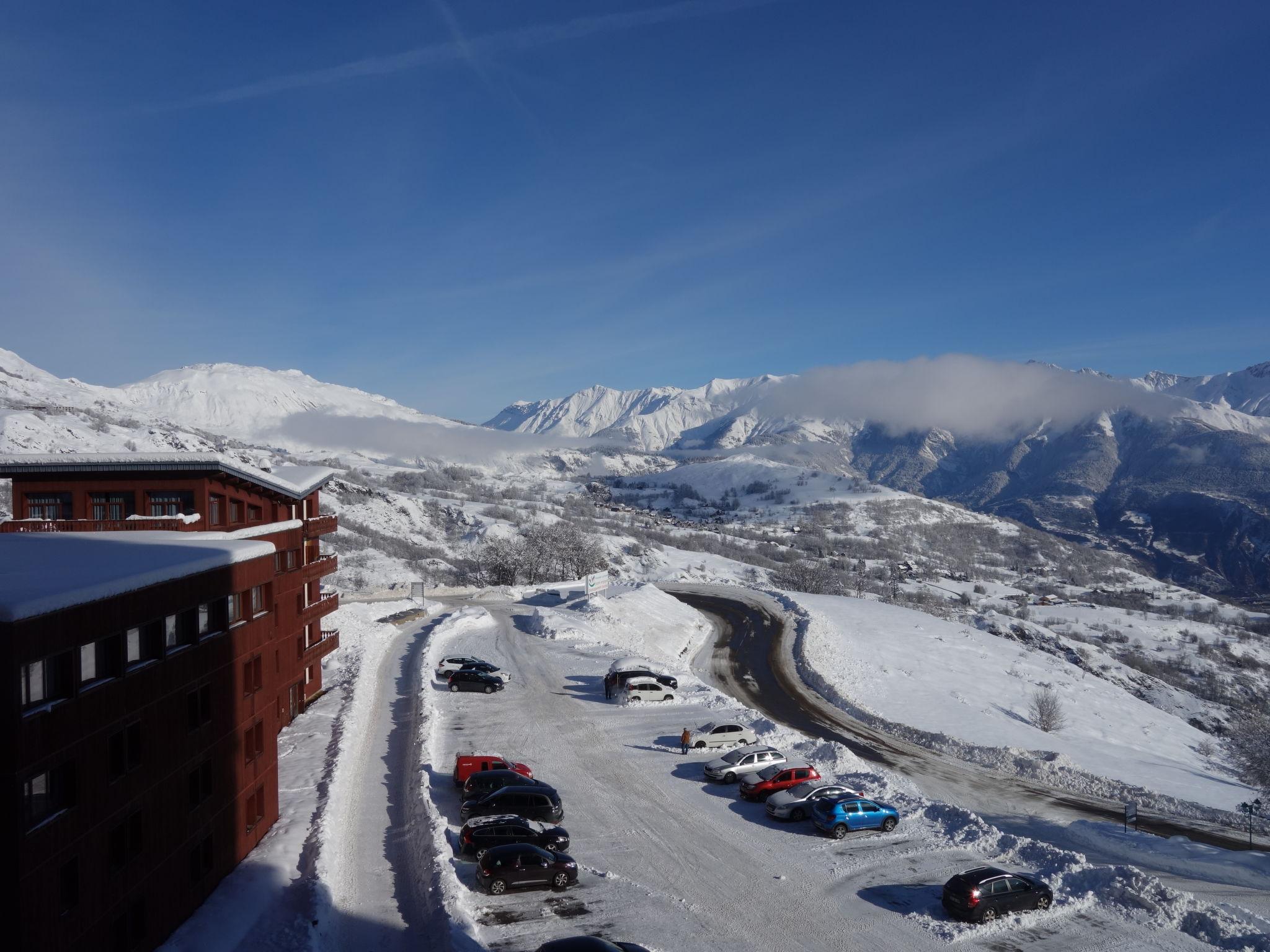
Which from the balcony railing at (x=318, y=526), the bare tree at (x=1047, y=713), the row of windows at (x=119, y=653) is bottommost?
the bare tree at (x=1047, y=713)

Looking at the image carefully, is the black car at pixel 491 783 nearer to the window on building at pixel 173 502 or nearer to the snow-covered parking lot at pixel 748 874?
the snow-covered parking lot at pixel 748 874

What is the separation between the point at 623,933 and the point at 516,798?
7.38 metres

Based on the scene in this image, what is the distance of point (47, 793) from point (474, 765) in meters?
16.5

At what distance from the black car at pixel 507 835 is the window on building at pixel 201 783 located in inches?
289

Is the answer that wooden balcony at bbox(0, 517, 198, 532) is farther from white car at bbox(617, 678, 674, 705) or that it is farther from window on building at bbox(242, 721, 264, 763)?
white car at bbox(617, 678, 674, 705)

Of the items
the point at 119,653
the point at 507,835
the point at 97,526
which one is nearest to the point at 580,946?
the point at 507,835

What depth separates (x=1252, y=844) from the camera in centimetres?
3117

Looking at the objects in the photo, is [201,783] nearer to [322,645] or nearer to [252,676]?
[252,676]

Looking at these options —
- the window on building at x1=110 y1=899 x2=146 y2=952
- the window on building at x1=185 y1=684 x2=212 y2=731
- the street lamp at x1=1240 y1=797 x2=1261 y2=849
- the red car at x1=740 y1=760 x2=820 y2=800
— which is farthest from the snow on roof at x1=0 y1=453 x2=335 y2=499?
the street lamp at x1=1240 y1=797 x2=1261 y2=849

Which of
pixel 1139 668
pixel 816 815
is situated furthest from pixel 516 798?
pixel 1139 668

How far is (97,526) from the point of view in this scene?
89.1 feet

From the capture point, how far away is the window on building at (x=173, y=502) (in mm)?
28281

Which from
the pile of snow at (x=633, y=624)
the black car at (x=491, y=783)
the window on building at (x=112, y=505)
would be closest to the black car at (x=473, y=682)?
the pile of snow at (x=633, y=624)

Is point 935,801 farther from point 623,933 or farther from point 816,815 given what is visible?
point 623,933
